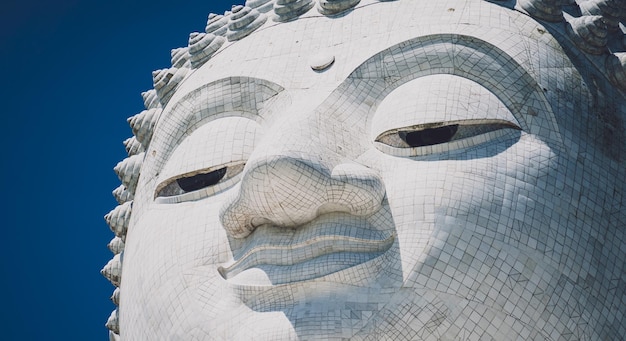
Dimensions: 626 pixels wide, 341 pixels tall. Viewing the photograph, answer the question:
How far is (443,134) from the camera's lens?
5461mm

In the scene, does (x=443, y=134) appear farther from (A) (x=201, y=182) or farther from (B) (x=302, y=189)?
(A) (x=201, y=182)

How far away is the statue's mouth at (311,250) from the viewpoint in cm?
516

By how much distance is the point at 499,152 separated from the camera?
536 cm

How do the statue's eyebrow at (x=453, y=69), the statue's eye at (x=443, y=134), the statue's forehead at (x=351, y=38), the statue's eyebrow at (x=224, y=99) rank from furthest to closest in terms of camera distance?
the statue's eyebrow at (x=224, y=99), the statue's forehead at (x=351, y=38), the statue's eyebrow at (x=453, y=69), the statue's eye at (x=443, y=134)

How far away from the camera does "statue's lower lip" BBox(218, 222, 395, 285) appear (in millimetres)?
5148

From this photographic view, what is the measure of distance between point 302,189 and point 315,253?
320mm

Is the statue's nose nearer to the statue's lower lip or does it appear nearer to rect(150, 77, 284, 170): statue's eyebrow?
the statue's lower lip

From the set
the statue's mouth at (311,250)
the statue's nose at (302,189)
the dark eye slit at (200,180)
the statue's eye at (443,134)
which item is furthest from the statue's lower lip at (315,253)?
the dark eye slit at (200,180)

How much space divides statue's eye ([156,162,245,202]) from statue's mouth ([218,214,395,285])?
0.50 metres

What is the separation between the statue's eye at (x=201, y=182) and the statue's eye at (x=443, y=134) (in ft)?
2.74

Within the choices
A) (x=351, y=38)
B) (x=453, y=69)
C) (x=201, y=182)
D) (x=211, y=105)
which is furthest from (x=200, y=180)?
(x=453, y=69)

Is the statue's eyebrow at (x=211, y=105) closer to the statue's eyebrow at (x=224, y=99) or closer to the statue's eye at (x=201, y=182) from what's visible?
the statue's eyebrow at (x=224, y=99)

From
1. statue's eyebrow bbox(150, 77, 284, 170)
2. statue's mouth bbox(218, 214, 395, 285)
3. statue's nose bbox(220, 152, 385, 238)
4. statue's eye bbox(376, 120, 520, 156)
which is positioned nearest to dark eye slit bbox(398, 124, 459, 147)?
→ statue's eye bbox(376, 120, 520, 156)

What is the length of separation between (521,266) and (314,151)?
1.10 m
